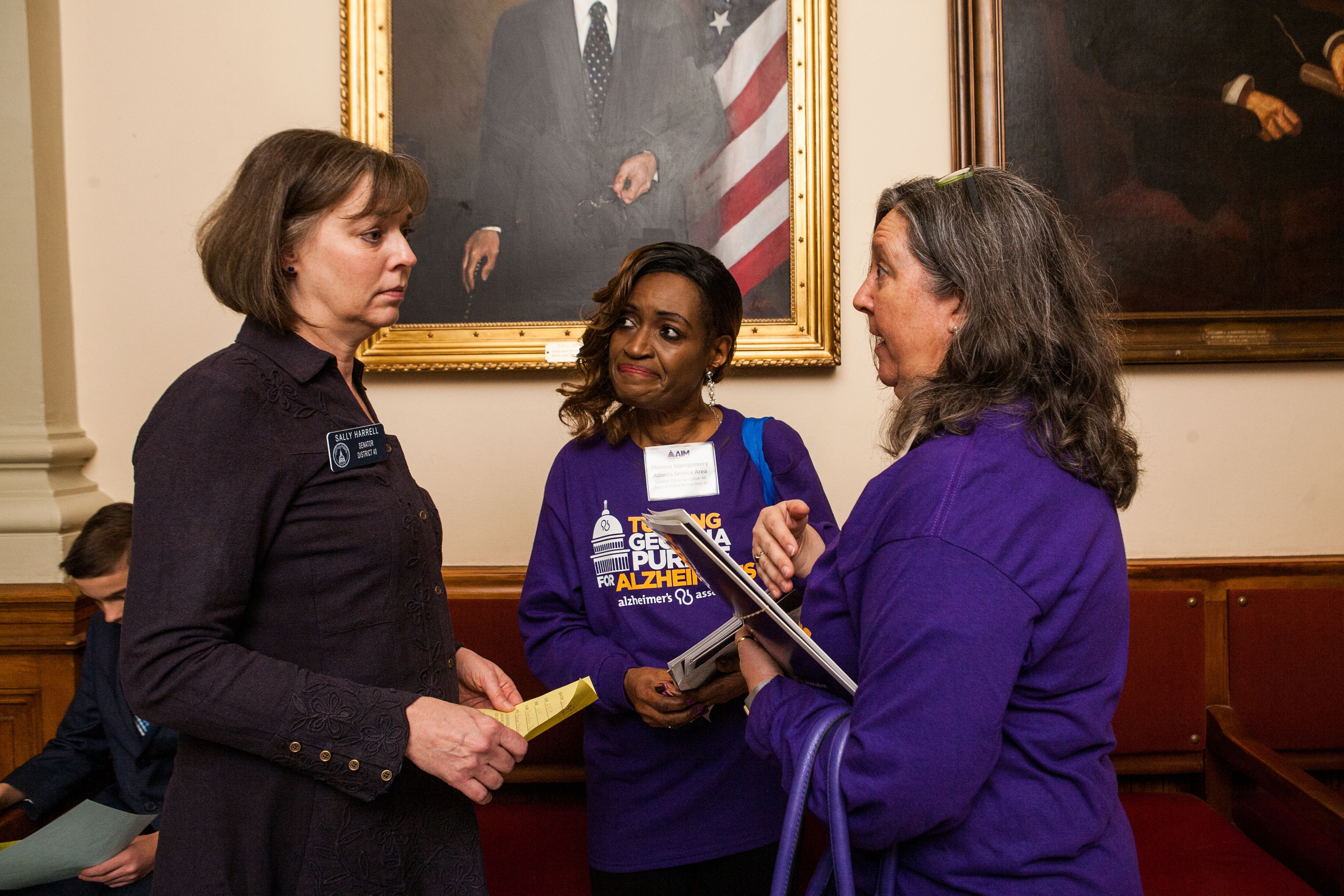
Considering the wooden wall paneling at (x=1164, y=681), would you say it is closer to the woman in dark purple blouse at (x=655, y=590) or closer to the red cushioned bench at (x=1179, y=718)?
the red cushioned bench at (x=1179, y=718)

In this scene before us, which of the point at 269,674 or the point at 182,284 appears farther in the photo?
the point at 182,284

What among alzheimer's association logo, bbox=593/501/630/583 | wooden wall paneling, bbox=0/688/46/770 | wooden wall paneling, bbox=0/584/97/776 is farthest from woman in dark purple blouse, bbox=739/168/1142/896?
wooden wall paneling, bbox=0/688/46/770

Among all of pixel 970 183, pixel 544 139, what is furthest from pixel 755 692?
pixel 544 139

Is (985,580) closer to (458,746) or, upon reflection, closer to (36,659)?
(458,746)

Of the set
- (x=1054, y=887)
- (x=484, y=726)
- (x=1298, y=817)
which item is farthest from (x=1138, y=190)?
(x=484, y=726)

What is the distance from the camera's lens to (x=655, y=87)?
2.76m

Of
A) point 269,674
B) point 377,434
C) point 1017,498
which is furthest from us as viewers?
point 377,434

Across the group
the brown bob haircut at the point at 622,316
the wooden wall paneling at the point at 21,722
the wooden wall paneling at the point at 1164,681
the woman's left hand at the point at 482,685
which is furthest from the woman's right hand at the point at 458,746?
the wooden wall paneling at the point at 1164,681

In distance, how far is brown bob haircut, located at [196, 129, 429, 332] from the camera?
53.3 inches

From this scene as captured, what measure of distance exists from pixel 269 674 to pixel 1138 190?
2.87 meters

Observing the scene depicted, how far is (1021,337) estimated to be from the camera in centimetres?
121

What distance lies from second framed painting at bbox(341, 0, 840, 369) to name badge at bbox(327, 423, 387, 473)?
54.9 inches

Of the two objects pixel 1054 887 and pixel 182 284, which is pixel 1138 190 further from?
pixel 182 284

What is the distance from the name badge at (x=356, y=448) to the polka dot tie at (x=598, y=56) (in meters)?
1.72
